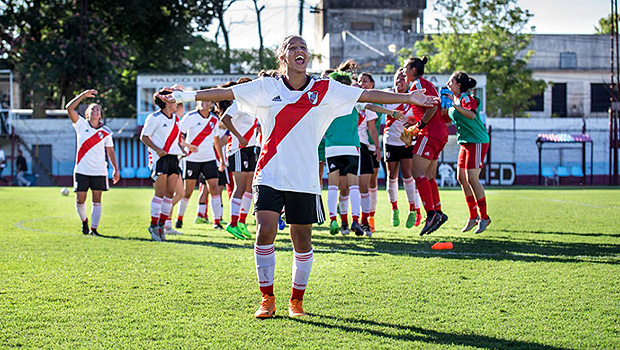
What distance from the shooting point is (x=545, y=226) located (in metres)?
12.0

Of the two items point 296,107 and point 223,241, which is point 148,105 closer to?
point 223,241

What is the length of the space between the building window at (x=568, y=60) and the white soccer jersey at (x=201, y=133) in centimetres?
5257

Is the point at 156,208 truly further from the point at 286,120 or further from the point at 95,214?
the point at 286,120

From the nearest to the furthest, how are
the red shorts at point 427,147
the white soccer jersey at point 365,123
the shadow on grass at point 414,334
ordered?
the shadow on grass at point 414,334
the red shorts at point 427,147
the white soccer jersey at point 365,123

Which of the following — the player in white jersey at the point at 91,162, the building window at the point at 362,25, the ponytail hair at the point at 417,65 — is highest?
the building window at the point at 362,25

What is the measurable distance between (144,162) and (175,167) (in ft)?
93.0

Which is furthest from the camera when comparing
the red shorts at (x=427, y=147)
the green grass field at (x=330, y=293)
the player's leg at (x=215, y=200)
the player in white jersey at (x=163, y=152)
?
the player's leg at (x=215, y=200)

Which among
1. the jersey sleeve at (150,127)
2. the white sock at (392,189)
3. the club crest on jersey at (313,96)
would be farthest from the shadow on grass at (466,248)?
the club crest on jersey at (313,96)

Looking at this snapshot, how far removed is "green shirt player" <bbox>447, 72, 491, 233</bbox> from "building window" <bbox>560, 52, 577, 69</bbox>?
5290 centimetres

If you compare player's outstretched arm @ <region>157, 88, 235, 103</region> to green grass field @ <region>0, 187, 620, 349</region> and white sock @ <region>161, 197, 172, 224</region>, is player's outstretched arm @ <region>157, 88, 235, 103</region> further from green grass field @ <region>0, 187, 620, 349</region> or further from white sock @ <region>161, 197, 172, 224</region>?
white sock @ <region>161, 197, 172, 224</region>

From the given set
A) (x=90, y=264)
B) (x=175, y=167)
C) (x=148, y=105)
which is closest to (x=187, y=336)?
(x=90, y=264)

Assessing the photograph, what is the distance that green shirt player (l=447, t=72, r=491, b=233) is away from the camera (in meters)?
10.4

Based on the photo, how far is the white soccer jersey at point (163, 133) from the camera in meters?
11.0

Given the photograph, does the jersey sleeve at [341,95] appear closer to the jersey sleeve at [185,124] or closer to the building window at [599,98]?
the jersey sleeve at [185,124]
